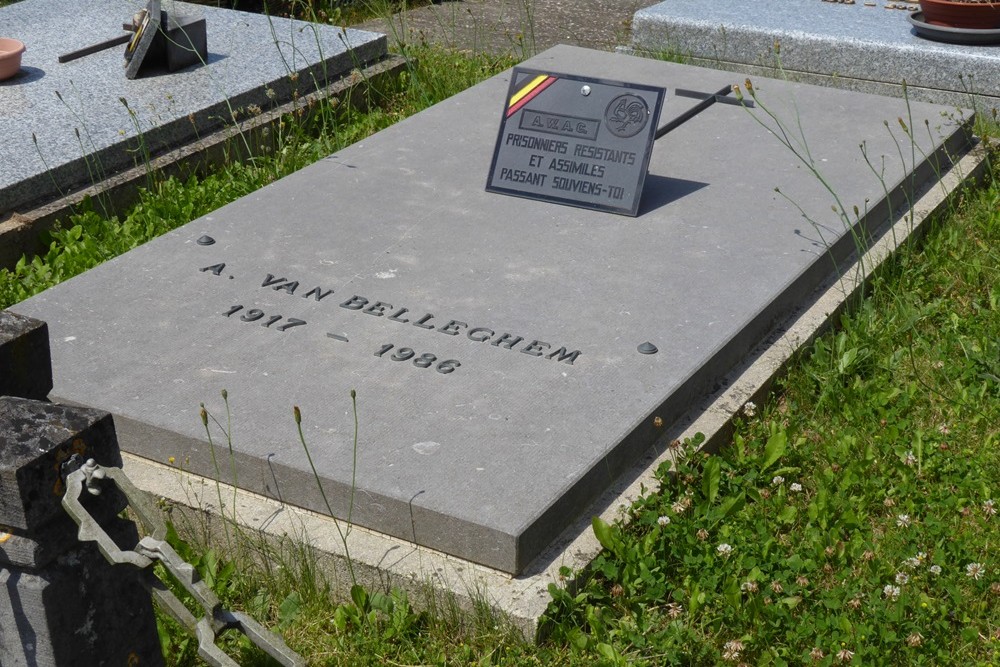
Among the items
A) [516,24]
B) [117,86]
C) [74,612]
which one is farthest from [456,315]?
[516,24]

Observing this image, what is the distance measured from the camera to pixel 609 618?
7.89 feet

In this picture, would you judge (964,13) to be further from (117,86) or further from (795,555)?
(117,86)

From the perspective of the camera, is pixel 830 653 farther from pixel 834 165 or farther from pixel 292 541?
pixel 834 165

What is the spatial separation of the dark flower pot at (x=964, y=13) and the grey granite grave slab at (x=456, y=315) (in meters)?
0.77

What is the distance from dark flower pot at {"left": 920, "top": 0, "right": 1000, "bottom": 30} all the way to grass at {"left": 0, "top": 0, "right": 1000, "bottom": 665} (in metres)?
2.08

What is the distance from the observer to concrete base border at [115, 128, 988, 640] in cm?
239

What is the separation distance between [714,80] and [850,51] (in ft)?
2.27

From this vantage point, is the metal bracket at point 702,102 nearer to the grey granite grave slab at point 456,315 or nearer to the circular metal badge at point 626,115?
the grey granite grave slab at point 456,315

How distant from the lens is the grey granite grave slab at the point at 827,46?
16.7 feet

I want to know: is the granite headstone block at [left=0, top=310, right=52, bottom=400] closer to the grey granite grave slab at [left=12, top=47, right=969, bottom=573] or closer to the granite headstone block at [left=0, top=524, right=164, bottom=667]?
the granite headstone block at [left=0, top=524, right=164, bottom=667]

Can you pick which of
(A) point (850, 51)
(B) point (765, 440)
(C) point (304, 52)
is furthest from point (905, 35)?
(B) point (765, 440)

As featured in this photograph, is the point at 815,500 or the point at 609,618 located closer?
the point at 609,618

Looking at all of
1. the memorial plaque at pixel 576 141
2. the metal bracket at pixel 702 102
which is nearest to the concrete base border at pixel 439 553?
the memorial plaque at pixel 576 141

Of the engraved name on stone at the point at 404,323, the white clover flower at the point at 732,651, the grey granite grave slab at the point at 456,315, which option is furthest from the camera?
the engraved name on stone at the point at 404,323
